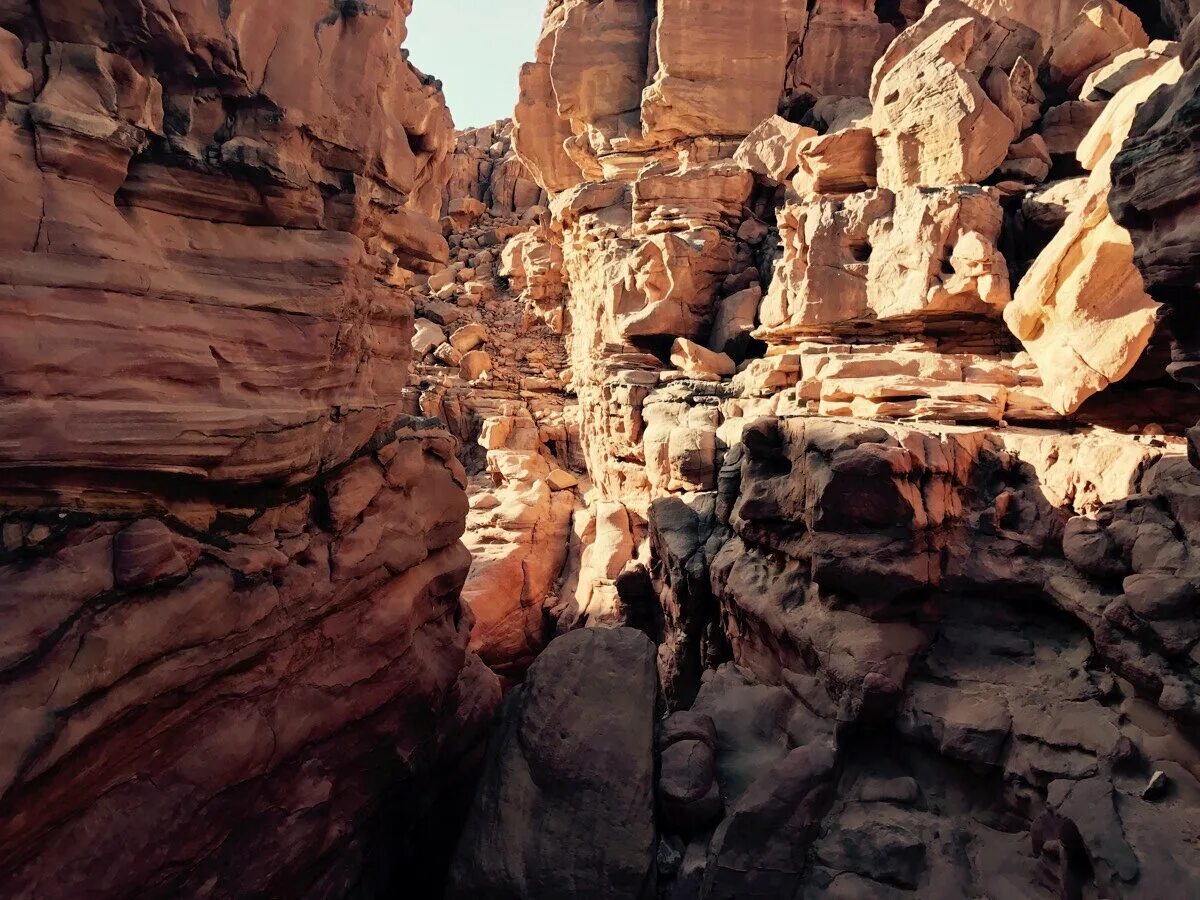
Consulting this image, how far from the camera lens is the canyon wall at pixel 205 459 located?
3.90 metres

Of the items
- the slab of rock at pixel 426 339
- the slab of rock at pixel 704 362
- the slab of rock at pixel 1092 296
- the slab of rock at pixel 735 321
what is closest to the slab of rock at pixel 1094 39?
the slab of rock at pixel 1092 296

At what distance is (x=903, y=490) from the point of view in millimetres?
6832

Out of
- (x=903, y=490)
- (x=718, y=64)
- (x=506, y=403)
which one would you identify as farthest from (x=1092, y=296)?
(x=506, y=403)

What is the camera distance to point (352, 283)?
5633 millimetres

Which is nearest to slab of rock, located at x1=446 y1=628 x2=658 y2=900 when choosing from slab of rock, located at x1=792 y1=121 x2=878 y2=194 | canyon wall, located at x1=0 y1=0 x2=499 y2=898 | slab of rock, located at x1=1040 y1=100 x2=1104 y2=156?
canyon wall, located at x1=0 y1=0 x2=499 y2=898

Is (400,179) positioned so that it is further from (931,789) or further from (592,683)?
(931,789)

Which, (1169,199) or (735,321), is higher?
(1169,199)

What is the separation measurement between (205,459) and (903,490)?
254 inches

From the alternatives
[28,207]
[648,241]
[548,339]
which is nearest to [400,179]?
[28,207]

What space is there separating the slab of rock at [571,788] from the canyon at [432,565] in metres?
0.03

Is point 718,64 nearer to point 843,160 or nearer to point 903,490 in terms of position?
point 843,160

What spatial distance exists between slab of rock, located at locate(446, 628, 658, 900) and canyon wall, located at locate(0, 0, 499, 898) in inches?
39.3

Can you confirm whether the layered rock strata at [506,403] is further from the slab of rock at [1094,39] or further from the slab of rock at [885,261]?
the slab of rock at [1094,39]

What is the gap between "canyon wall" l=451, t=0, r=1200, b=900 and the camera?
5172 millimetres
